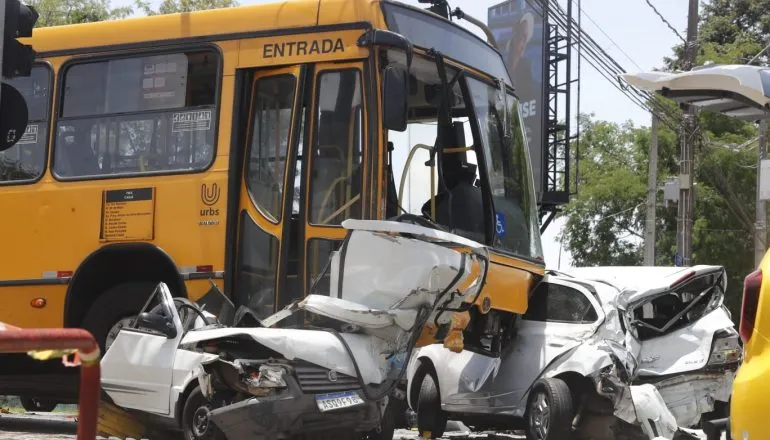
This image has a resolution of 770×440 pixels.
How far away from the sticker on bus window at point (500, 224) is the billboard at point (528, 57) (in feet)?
45.7

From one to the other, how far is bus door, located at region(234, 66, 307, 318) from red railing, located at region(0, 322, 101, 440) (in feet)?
22.4

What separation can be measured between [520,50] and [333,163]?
63.9 feet

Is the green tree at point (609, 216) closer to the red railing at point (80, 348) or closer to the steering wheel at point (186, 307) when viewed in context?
the steering wheel at point (186, 307)

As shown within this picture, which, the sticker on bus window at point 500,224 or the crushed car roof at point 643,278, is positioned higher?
the sticker on bus window at point 500,224

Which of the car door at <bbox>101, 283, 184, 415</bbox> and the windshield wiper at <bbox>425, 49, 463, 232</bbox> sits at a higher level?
the windshield wiper at <bbox>425, 49, 463, 232</bbox>

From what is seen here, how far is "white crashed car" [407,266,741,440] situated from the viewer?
10.5 m

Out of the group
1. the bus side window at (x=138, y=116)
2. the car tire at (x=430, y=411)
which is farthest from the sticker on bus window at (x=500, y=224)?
the bus side window at (x=138, y=116)

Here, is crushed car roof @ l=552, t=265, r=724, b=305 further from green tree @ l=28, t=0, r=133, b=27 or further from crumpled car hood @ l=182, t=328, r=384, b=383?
green tree @ l=28, t=0, r=133, b=27

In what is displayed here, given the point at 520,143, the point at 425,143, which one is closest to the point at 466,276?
the point at 425,143

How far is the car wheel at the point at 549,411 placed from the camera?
1048 centimetres

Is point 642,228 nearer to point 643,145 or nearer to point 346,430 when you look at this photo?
point 643,145

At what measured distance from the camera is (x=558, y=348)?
37.1 feet

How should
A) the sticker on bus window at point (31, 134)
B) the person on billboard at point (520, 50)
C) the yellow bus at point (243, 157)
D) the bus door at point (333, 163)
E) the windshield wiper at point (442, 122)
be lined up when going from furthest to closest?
the person on billboard at point (520, 50)
the sticker on bus window at point (31, 134)
the windshield wiper at point (442, 122)
the yellow bus at point (243, 157)
the bus door at point (333, 163)

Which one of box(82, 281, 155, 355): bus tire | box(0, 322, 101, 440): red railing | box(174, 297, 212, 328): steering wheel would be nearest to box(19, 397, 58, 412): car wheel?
box(82, 281, 155, 355): bus tire
